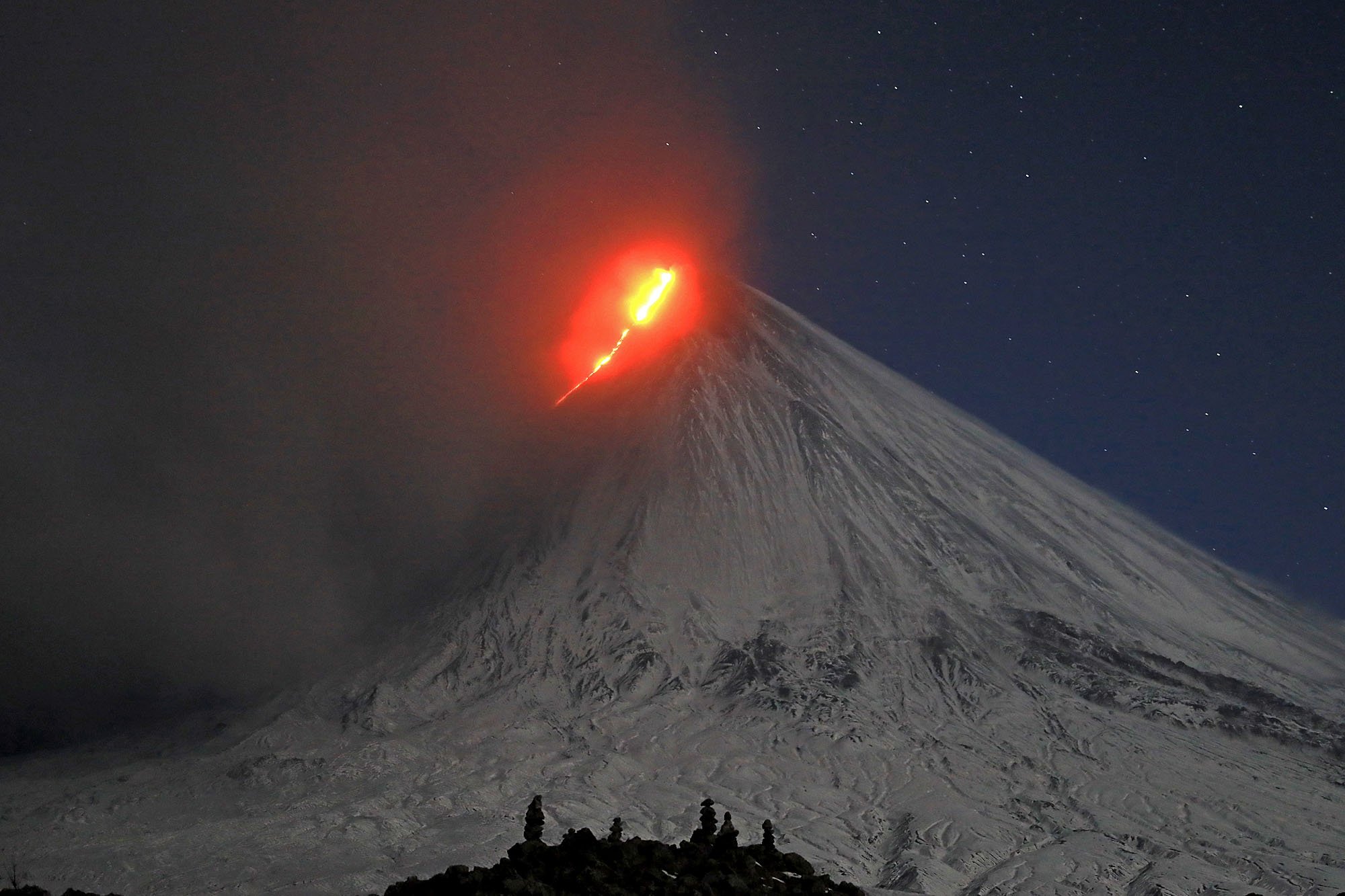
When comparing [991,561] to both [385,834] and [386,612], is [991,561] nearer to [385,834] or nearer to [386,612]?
[386,612]

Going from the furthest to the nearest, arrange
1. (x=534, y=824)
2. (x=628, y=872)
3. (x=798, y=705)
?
(x=798, y=705) → (x=534, y=824) → (x=628, y=872)

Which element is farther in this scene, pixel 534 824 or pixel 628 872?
pixel 534 824

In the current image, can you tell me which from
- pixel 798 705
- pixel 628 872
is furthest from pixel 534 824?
pixel 798 705

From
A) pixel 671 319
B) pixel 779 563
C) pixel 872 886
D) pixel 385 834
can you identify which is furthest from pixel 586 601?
pixel 671 319

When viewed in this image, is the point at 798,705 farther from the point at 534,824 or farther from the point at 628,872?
the point at 628,872

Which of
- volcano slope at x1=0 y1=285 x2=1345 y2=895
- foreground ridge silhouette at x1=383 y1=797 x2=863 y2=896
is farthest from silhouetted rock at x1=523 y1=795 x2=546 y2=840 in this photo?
volcano slope at x1=0 y1=285 x2=1345 y2=895

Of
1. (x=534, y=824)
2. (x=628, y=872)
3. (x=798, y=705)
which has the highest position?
(x=798, y=705)

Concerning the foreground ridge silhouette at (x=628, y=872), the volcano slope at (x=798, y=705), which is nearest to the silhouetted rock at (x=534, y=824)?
the foreground ridge silhouette at (x=628, y=872)
